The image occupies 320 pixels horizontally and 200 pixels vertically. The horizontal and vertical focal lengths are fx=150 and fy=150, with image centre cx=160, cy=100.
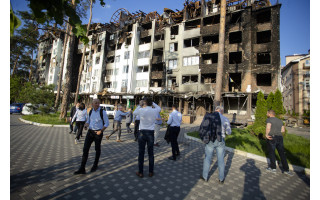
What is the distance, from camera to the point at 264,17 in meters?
24.2

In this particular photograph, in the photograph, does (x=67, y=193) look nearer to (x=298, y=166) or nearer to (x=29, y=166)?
(x=29, y=166)

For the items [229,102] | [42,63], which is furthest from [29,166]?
[42,63]

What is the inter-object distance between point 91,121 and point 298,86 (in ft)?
122

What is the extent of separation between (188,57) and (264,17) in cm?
1328

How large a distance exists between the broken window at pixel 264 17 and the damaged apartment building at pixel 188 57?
0.14 meters

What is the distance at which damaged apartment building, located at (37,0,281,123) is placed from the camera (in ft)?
72.7

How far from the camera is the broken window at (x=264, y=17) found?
23.4 metres

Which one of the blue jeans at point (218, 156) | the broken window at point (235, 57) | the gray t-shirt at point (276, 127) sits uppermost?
the broken window at point (235, 57)

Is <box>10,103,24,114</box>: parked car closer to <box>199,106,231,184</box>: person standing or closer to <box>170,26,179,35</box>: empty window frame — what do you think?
<box>170,26,179,35</box>: empty window frame

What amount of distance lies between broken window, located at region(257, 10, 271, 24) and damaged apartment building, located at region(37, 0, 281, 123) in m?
0.14

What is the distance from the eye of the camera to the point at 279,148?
16.4 feet

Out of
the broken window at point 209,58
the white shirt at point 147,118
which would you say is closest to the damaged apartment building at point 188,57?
the broken window at point 209,58

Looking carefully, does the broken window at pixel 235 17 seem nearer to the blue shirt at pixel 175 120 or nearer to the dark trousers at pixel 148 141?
the blue shirt at pixel 175 120

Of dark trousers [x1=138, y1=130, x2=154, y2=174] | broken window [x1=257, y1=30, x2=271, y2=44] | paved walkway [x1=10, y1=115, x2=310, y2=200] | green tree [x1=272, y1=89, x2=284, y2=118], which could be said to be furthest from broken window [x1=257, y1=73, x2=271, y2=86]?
dark trousers [x1=138, y1=130, x2=154, y2=174]
